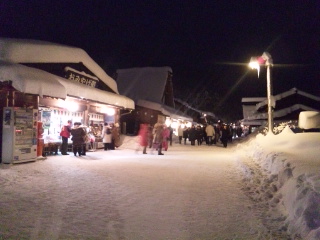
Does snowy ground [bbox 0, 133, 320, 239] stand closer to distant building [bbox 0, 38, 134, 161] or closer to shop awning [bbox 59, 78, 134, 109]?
distant building [bbox 0, 38, 134, 161]

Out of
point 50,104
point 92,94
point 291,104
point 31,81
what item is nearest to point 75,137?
point 50,104

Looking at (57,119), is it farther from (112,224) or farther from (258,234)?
(258,234)

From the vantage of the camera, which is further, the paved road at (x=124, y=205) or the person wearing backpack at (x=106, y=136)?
the person wearing backpack at (x=106, y=136)

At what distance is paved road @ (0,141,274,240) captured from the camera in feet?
17.0

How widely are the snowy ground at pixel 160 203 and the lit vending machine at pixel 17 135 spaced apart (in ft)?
4.19

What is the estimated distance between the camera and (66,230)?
5.16 meters

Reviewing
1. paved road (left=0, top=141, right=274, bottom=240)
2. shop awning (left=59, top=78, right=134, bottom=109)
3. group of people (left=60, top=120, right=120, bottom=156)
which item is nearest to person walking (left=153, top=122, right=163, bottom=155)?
group of people (left=60, top=120, right=120, bottom=156)

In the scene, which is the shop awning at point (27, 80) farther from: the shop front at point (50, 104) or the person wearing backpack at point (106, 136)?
the person wearing backpack at point (106, 136)

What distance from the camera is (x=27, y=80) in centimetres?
1154

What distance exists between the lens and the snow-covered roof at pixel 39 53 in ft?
45.0

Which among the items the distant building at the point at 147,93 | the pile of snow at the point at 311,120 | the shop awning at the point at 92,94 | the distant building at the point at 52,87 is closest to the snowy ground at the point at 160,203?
the distant building at the point at 52,87

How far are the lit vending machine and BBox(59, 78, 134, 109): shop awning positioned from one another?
329 cm

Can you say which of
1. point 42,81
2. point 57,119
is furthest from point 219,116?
point 42,81

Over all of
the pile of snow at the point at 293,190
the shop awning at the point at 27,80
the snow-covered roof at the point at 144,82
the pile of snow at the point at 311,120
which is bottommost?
the pile of snow at the point at 293,190
